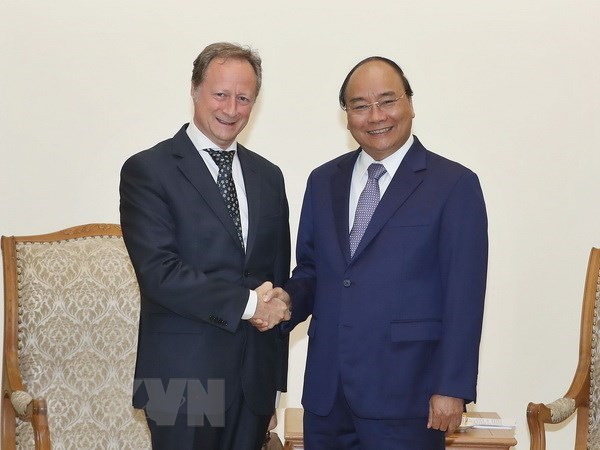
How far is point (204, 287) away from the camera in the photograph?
3.02 meters

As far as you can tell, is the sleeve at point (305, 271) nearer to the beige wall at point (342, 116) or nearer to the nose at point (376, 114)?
the nose at point (376, 114)

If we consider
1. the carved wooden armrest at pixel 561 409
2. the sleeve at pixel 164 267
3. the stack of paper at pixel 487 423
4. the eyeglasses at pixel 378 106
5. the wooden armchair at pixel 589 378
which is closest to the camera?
the sleeve at pixel 164 267

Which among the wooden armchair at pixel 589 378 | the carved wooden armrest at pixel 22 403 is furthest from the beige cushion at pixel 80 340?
the wooden armchair at pixel 589 378

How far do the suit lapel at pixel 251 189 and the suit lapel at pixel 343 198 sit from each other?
0.27 metres

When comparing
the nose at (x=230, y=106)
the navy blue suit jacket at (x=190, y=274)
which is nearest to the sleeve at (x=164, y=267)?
the navy blue suit jacket at (x=190, y=274)

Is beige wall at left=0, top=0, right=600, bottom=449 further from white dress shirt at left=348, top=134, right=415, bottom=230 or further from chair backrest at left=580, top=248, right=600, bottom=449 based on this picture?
white dress shirt at left=348, top=134, right=415, bottom=230

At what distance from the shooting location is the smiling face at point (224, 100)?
3219mm

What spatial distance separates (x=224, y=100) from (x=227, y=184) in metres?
0.29

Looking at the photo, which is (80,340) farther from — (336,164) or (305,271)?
(336,164)

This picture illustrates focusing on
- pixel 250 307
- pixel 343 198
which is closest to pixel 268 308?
pixel 250 307

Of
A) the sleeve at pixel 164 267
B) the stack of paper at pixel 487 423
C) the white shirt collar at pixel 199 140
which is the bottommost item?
the stack of paper at pixel 487 423

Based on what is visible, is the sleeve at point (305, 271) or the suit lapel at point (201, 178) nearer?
the suit lapel at point (201, 178)

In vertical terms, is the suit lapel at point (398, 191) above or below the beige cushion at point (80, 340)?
above

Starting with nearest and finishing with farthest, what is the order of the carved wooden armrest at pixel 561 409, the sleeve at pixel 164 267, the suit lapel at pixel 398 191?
the sleeve at pixel 164 267
the suit lapel at pixel 398 191
the carved wooden armrest at pixel 561 409
